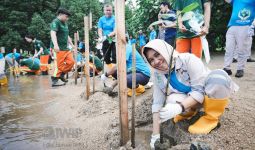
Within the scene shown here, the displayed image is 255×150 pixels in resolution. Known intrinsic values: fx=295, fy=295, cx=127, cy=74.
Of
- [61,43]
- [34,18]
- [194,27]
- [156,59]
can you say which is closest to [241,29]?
[194,27]

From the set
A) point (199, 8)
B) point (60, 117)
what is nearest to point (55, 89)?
point (60, 117)

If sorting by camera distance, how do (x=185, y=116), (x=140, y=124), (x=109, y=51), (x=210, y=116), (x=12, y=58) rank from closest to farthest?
(x=210, y=116) → (x=185, y=116) → (x=140, y=124) → (x=109, y=51) → (x=12, y=58)

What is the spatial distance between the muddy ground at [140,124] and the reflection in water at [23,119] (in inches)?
8.3

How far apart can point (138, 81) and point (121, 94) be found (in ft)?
6.11

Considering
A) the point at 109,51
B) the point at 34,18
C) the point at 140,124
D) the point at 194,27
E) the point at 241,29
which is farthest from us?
the point at 34,18

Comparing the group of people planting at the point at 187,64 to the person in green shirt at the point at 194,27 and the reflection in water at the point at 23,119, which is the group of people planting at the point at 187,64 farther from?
the reflection in water at the point at 23,119

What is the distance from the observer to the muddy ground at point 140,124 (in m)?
2.62

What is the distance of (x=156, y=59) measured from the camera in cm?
262

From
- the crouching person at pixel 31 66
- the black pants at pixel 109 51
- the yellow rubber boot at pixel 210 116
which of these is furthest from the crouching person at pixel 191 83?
the crouching person at pixel 31 66

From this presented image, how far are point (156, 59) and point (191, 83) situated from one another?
401 millimetres

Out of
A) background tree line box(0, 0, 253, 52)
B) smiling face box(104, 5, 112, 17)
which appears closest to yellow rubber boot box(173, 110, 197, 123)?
smiling face box(104, 5, 112, 17)

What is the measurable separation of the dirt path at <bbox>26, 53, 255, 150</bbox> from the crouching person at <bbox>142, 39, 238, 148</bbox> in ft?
0.53

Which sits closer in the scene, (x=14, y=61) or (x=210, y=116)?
(x=210, y=116)

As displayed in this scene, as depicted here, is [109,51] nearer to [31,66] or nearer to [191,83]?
[191,83]
